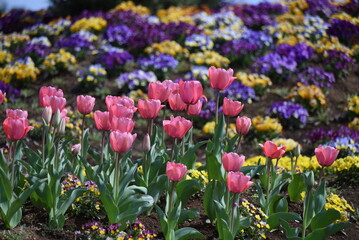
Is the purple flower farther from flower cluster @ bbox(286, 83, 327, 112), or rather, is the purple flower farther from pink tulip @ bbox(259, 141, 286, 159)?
pink tulip @ bbox(259, 141, 286, 159)

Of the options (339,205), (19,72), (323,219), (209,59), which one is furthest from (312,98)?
(323,219)

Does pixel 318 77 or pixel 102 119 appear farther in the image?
pixel 318 77

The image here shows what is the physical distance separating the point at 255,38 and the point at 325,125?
3418 mm

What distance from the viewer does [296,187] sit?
14.2ft

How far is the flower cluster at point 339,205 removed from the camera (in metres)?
4.30

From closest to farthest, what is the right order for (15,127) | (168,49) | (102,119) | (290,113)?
1. (15,127)
2. (102,119)
3. (290,113)
4. (168,49)

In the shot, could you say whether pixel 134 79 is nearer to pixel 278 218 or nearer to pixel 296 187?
pixel 296 187

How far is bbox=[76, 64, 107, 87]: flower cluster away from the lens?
8.52 metres

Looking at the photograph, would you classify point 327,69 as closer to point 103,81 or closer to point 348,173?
point 103,81

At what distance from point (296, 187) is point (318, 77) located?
5218mm

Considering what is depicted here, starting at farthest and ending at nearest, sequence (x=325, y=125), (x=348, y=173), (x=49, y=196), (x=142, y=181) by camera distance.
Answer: (x=325, y=125) → (x=348, y=173) → (x=142, y=181) → (x=49, y=196)

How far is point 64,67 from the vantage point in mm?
9305

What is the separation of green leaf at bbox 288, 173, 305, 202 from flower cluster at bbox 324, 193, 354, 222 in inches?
9.3

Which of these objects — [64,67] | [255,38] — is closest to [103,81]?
[64,67]
